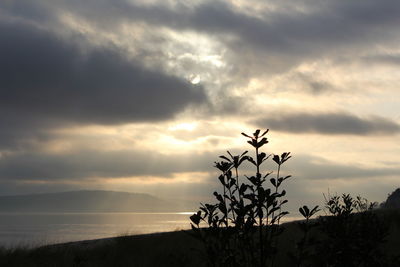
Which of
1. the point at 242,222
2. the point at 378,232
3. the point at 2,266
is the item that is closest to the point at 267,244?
the point at 242,222

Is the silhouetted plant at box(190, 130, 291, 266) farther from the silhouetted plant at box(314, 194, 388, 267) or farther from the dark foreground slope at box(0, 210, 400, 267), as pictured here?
the dark foreground slope at box(0, 210, 400, 267)

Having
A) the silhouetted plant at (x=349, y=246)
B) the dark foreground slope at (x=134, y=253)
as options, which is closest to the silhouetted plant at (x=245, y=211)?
the silhouetted plant at (x=349, y=246)

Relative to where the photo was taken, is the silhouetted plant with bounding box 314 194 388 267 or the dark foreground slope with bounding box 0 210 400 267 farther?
the dark foreground slope with bounding box 0 210 400 267

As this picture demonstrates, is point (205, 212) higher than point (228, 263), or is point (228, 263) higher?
point (205, 212)

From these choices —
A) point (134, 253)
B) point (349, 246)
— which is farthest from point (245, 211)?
point (134, 253)

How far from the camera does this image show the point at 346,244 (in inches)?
234

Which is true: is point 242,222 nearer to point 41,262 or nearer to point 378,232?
point 378,232

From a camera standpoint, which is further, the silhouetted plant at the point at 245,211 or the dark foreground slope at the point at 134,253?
the dark foreground slope at the point at 134,253

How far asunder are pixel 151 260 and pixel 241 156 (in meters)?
6.79

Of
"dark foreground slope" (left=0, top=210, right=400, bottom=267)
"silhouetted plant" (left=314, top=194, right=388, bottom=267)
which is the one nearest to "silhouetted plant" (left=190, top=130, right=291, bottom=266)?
"silhouetted plant" (left=314, top=194, right=388, bottom=267)

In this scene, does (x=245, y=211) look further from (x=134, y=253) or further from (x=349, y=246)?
(x=134, y=253)

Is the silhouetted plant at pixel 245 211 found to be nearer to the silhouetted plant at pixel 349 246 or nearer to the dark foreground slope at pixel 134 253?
the silhouetted plant at pixel 349 246

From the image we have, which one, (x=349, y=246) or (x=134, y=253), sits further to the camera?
(x=134, y=253)

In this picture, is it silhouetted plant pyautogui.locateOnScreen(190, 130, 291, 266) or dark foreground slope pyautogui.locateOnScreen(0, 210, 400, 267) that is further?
dark foreground slope pyautogui.locateOnScreen(0, 210, 400, 267)
